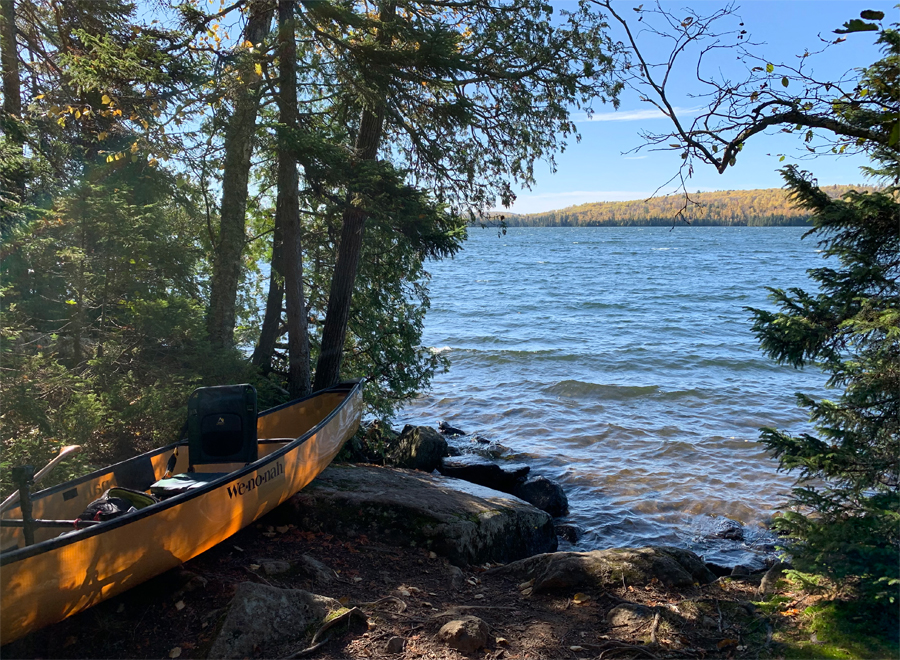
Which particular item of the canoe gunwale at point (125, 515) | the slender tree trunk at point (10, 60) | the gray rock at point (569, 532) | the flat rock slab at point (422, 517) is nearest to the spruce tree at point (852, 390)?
the flat rock slab at point (422, 517)

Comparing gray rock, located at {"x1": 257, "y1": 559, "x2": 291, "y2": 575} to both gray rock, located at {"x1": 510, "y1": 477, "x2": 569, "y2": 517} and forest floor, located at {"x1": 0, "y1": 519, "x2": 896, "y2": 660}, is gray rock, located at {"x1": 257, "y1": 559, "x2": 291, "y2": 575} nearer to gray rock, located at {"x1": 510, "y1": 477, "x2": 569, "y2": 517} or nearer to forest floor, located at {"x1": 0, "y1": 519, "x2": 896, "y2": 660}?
forest floor, located at {"x1": 0, "y1": 519, "x2": 896, "y2": 660}

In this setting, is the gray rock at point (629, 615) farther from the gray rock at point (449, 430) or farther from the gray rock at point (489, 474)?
the gray rock at point (449, 430)

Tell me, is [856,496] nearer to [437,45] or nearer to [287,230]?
[437,45]

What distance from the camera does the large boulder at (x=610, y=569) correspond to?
557 centimetres

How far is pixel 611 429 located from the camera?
13.7 meters

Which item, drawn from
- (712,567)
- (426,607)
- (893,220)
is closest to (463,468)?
(712,567)

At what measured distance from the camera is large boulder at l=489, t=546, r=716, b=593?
5570 millimetres

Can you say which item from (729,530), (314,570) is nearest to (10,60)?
(314,570)

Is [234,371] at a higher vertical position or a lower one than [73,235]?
lower

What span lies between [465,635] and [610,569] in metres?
2.07

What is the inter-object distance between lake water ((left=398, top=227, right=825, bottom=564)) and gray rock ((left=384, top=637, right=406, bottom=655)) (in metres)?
5.21

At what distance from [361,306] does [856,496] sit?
8.43 metres

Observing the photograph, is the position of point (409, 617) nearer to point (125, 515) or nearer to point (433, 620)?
point (433, 620)

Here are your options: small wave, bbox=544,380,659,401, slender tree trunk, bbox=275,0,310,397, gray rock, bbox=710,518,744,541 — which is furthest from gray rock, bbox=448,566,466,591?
small wave, bbox=544,380,659,401
